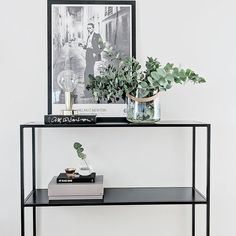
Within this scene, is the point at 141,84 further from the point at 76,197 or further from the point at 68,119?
the point at 76,197

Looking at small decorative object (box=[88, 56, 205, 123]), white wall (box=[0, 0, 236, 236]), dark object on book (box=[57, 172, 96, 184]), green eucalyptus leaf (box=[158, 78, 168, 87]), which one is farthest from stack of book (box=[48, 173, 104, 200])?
green eucalyptus leaf (box=[158, 78, 168, 87])

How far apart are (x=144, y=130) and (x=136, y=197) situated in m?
0.36

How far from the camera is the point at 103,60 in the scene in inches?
71.8

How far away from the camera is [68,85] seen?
1.71 meters

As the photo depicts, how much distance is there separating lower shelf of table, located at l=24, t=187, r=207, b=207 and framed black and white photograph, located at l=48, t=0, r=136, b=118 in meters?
0.38

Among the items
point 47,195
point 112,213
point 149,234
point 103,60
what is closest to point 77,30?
point 103,60

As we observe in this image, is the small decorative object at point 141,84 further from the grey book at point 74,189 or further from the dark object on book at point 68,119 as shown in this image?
the grey book at point 74,189

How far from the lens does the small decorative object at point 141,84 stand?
157 cm

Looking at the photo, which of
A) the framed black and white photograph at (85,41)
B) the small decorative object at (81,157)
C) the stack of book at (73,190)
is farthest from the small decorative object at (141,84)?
the stack of book at (73,190)

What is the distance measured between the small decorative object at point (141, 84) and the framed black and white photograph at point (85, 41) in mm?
137

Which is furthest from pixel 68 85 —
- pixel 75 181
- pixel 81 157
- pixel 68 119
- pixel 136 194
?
pixel 136 194

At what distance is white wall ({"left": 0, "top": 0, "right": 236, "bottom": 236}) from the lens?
71.7 inches
